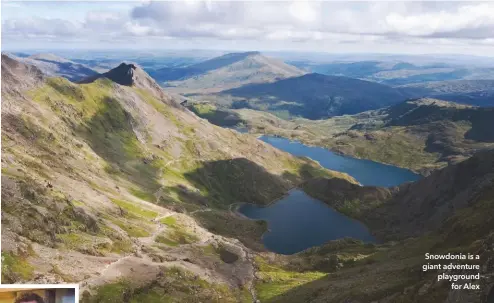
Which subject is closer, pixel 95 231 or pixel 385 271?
pixel 385 271

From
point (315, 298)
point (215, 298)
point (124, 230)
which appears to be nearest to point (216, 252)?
point (124, 230)

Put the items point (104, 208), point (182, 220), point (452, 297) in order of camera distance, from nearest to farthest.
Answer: point (452, 297) < point (104, 208) < point (182, 220)

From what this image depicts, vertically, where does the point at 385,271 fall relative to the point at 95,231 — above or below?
below

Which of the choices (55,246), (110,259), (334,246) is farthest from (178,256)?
(334,246)

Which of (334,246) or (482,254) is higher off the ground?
(482,254)

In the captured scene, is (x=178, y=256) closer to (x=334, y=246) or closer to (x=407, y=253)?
(x=407, y=253)

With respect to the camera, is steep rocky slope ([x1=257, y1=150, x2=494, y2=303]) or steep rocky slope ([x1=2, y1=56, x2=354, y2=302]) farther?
steep rocky slope ([x1=2, y1=56, x2=354, y2=302])

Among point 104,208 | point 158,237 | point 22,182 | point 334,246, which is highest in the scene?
point 22,182

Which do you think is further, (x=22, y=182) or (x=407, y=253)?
(x=407, y=253)

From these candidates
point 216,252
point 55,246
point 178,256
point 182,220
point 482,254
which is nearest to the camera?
point 482,254

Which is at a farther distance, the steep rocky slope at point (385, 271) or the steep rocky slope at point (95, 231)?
the steep rocky slope at point (95, 231)
